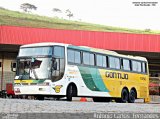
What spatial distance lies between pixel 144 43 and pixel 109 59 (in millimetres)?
12832

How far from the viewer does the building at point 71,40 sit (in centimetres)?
3578

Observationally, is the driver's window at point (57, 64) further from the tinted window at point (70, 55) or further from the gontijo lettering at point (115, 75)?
the gontijo lettering at point (115, 75)

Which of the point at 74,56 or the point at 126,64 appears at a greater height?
the point at 74,56

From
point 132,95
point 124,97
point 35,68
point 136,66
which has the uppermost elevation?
point 136,66

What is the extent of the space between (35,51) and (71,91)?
2587mm

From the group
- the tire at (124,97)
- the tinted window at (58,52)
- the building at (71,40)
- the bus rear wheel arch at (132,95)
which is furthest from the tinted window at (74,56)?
the building at (71,40)

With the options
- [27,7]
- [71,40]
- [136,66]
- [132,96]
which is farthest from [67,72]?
[27,7]

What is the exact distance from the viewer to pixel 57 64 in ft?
72.3

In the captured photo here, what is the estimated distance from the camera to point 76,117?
1111 cm

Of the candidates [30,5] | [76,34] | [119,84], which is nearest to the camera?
[119,84]

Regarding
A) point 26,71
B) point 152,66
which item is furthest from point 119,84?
point 152,66

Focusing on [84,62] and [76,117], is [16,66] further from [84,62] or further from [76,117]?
[76,117]

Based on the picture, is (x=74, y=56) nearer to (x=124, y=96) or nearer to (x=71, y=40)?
(x=124, y=96)

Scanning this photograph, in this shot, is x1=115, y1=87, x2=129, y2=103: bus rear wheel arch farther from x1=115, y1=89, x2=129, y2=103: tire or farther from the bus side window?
the bus side window
